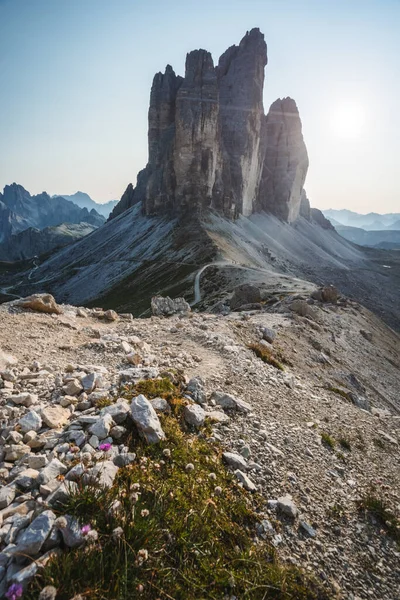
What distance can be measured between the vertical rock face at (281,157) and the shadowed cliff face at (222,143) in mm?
543

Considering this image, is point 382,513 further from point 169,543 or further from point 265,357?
point 265,357

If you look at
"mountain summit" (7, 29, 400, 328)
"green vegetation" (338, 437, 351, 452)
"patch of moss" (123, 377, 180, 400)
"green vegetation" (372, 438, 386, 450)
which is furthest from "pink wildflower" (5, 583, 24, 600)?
"mountain summit" (7, 29, 400, 328)

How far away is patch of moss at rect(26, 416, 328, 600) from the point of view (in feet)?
12.2

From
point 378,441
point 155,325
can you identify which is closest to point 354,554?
point 378,441

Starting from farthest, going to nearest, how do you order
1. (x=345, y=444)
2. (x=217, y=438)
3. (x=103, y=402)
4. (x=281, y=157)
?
(x=281, y=157)
(x=345, y=444)
(x=217, y=438)
(x=103, y=402)

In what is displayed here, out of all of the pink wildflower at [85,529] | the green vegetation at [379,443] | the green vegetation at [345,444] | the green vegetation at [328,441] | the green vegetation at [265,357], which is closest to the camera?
the pink wildflower at [85,529]

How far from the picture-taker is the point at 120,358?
10.8 m

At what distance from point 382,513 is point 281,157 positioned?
19866 cm

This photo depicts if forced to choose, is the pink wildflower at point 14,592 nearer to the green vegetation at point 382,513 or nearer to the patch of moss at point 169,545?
the patch of moss at point 169,545

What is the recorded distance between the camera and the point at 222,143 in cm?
13375

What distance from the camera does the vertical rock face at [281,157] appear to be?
589 ft

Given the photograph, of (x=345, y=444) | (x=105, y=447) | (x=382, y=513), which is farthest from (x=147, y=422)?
(x=345, y=444)

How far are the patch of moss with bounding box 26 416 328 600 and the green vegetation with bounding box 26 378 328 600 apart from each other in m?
0.01

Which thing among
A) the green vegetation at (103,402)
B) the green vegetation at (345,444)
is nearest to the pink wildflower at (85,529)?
the green vegetation at (103,402)
